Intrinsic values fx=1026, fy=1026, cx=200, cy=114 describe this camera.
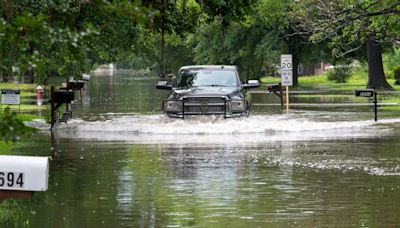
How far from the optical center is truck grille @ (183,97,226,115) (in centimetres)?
2680

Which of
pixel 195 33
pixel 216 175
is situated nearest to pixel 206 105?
pixel 195 33

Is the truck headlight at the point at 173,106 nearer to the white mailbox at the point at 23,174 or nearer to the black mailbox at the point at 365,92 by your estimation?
the black mailbox at the point at 365,92

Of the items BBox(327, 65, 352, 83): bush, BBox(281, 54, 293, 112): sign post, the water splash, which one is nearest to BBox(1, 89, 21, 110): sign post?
the water splash

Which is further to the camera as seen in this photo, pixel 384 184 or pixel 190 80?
pixel 190 80

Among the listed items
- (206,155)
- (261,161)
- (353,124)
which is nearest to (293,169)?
(261,161)

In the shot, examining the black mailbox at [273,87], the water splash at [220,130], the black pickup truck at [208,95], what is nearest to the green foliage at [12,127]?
the water splash at [220,130]

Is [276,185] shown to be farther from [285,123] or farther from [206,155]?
[285,123]

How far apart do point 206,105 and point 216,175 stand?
1055 cm

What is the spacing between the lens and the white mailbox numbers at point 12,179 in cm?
875

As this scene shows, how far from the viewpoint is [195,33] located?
2045 centimetres

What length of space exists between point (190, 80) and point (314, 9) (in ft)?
52.3

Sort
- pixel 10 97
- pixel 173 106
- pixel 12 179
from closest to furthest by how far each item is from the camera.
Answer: pixel 12 179 < pixel 173 106 < pixel 10 97

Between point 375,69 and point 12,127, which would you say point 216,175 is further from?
point 375,69

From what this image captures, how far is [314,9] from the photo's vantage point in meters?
43.2
